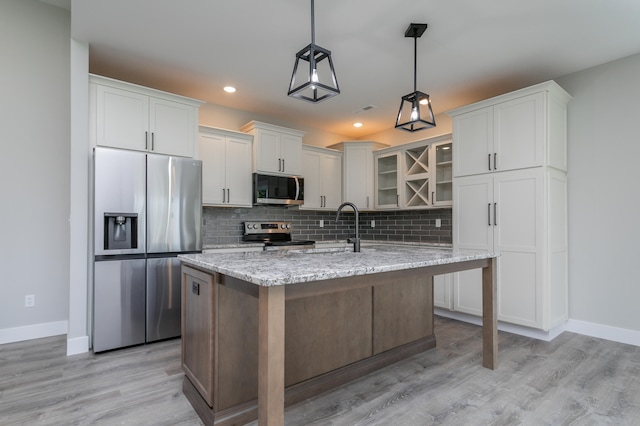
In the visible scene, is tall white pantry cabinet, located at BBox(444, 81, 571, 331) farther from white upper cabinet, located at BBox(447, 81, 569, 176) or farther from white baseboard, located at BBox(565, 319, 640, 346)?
white baseboard, located at BBox(565, 319, 640, 346)

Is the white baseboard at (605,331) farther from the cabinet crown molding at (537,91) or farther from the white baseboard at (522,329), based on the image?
the cabinet crown molding at (537,91)

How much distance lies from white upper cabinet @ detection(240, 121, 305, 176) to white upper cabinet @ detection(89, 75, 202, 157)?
900 millimetres

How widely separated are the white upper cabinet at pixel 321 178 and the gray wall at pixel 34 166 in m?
2.86

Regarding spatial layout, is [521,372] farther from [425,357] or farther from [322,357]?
[322,357]

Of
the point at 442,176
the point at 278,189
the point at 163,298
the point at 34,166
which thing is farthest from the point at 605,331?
the point at 34,166

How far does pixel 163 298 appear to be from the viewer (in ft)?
10.4

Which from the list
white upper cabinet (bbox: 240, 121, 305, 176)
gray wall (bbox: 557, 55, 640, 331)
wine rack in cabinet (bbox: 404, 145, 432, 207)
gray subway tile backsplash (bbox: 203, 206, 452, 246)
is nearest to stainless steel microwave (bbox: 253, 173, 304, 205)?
white upper cabinet (bbox: 240, 121, 305, 176)

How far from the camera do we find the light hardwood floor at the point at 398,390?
1920 mm

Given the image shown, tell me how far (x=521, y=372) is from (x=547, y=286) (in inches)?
41.8

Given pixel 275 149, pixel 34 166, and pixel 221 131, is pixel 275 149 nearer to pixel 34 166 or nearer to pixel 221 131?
pixel 221 131

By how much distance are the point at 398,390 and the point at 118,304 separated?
96.0 inches

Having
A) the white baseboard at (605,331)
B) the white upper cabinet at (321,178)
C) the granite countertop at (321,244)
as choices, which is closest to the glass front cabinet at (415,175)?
the granite countertop at (321,244)

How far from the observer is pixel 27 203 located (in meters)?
3.25

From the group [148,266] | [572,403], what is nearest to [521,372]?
[572,403]
